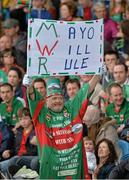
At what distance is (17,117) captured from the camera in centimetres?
1326

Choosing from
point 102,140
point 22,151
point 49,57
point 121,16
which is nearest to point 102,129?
point 102,140

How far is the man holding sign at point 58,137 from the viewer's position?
9664mm

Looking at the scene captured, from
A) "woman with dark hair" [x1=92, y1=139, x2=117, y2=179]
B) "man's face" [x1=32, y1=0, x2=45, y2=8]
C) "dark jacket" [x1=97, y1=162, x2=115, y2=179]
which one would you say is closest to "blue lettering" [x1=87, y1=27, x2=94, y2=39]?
"woman with dark hair" [x1=92, y1=139, x2=117, y2=179]

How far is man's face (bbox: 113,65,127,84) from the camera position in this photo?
13.2 meters

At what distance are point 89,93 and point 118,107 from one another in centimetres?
272

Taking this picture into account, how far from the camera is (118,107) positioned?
12570 millimetres

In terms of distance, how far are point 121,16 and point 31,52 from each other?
6457 millimetres

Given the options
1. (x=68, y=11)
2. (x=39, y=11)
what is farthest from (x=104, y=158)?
(x=39, y=11)

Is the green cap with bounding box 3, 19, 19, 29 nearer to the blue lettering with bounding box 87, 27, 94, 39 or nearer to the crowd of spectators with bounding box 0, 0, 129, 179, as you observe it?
the crowd of spectators with bounding box 0, 0, 129, 179

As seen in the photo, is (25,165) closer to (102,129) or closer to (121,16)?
(102,129)

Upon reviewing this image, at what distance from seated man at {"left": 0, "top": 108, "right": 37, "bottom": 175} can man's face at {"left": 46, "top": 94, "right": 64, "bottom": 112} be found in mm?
2542

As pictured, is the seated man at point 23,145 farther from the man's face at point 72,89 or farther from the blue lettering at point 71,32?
the blue lettering at point 71,32

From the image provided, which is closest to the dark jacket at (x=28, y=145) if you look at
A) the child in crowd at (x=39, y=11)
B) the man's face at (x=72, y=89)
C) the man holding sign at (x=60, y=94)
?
the man's face at (x=72, y=89)

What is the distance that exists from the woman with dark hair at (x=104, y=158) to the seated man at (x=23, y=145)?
1.27 meters
